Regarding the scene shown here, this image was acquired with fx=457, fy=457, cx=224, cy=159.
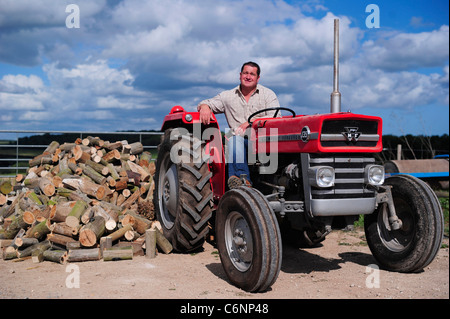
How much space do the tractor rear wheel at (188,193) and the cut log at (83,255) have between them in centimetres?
91

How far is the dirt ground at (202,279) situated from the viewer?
13.7 ft

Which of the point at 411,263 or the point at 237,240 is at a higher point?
the point at 237,240

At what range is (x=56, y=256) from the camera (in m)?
5.50

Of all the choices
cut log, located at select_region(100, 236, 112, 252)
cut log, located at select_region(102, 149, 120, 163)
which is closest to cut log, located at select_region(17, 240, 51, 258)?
cut log, located at select_region(100, 236, 112, 252)

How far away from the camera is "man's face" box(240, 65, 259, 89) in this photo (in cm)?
556

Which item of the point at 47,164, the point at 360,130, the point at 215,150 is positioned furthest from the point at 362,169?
the point at 47,164

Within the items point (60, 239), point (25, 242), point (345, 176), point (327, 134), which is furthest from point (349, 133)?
point (25, 242)

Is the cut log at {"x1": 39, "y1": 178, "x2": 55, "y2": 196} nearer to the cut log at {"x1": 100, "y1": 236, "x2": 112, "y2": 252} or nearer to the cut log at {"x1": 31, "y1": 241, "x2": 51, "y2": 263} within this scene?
the cut log at {"x1": 31, "y1": 241, "x2": 51, "y2": 263}

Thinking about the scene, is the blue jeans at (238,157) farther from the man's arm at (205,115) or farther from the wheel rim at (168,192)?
the wheel rim at (168,192)

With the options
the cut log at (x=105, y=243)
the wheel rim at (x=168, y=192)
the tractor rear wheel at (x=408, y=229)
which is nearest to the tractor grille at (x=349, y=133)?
the tractor rear wheel at (x=408, y=229)

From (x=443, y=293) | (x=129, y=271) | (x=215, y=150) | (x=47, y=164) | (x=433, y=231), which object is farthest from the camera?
(x=47, y=164)

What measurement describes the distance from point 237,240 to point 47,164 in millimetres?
5881

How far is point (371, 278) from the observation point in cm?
468

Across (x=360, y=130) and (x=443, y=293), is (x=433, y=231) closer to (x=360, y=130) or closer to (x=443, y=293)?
(x=443, y=293)
